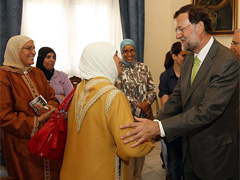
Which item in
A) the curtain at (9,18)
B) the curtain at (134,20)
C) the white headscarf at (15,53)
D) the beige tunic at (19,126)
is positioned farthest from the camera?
the curtain at (134,20)

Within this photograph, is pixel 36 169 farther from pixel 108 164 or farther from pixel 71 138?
pixel 108 164

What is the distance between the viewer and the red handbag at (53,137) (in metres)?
1.65

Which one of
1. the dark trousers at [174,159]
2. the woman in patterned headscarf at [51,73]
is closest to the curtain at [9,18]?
the woman in patterned headscarf at [51,73]

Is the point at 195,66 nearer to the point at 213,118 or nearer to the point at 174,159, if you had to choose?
the point at 213,118

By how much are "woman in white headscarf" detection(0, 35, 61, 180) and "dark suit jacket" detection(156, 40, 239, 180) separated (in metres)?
1.31

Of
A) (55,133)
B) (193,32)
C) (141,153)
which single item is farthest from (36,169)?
(193,32)

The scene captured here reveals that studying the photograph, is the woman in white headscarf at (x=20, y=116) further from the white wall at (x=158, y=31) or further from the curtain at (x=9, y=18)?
the white wall at (x=158, y=31)

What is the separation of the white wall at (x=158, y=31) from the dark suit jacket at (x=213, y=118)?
138 inches

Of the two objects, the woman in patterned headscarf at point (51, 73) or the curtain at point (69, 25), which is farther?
the curtain at point (69, 25)

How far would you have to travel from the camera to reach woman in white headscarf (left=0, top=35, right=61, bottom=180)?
2162mm

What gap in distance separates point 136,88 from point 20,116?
1553 mm

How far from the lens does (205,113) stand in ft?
5.05

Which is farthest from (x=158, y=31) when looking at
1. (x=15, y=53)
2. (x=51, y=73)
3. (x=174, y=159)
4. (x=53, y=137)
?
(x=53, y=137)

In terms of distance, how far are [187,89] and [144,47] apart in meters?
3.73
